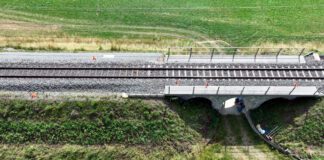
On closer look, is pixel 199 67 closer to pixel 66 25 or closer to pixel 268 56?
pixel 268 56

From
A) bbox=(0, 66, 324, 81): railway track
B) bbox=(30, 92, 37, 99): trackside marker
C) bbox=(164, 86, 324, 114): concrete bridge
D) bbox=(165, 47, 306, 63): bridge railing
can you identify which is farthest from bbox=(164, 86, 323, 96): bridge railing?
bbox=(30, 92, 37, 99): trackside marker

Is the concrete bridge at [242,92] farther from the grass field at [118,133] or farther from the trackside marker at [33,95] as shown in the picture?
the trackside marker at [33,95]

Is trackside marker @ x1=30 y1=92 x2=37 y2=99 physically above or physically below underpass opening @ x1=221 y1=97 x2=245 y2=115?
above

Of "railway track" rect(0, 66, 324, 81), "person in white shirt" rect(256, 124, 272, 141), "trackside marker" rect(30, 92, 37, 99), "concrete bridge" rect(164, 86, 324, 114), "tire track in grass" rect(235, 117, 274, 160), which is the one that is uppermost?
"railway track" rect(0, 66, 324, 81)

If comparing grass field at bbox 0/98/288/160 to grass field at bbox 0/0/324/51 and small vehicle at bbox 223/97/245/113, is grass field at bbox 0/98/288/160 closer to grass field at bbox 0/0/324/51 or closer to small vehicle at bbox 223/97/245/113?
small vehicle at bbox 223/97/245/113

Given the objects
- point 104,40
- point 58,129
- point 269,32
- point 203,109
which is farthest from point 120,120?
point 269,32

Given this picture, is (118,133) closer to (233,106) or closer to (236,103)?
(233,106)

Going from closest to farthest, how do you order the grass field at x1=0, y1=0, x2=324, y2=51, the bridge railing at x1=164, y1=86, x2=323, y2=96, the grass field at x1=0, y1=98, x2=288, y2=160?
the grass field at x1=0, y1=98, x2=288, y2=160, the bridge railing at x1=164, y1=86, x2=323, y2=96, the grass field at x1=0, y1=0, x2=324, y2=51
